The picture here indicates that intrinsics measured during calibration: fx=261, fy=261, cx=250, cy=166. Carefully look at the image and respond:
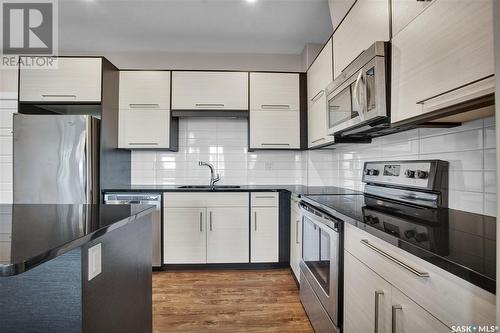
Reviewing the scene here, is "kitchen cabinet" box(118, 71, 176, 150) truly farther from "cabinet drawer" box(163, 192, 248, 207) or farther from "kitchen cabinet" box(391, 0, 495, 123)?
"kitchen cabinet" box(391, 0, 495, 123)

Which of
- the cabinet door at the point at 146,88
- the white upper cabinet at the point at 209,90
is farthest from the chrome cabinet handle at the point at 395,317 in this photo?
the cabinet door at the point at 146,88

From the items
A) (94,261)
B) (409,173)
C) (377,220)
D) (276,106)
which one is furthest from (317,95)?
(94,261)

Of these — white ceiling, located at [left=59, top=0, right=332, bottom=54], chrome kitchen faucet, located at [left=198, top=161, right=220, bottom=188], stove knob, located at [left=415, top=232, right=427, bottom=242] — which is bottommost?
stove knob, located at [left=415, top=232, right=427, bottom=242]

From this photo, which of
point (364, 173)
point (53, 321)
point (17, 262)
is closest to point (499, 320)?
point (17, 262)

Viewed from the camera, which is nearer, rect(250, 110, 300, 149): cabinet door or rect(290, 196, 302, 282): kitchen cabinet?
rect(290, 196, 302, 282): kitchen cabinet

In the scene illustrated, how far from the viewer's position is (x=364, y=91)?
57.1 inches

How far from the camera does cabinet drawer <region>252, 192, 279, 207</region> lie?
9.15ft

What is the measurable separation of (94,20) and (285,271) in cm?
324

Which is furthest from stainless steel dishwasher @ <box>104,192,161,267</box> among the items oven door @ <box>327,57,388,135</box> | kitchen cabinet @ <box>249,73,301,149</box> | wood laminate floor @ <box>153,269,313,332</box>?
oven door @ <box>327,57,388,135</box>

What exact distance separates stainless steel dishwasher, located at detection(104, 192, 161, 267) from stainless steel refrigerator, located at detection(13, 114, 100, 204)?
265 mm

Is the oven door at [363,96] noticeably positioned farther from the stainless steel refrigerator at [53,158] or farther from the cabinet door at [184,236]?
the stainless steel refrigerator at [53,158]

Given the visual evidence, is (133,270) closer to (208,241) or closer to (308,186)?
(208,241)

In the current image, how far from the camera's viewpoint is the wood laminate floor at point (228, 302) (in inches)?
71.7

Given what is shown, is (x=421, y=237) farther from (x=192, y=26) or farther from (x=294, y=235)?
(x=192, y=26)
